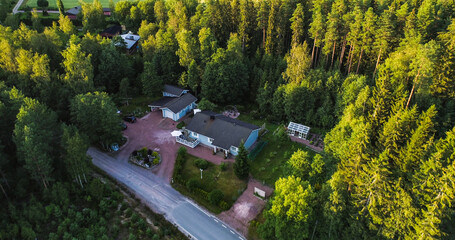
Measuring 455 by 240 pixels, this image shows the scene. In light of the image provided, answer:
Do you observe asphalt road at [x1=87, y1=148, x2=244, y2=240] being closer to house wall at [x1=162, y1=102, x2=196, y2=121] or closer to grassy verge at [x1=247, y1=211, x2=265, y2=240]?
grassy verge at [x1=247, y1=211, x2=265, y2=240]

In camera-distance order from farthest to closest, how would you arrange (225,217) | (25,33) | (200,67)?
(200,67) < (25,33) < (225,217)

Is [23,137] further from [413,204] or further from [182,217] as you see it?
[413,204]

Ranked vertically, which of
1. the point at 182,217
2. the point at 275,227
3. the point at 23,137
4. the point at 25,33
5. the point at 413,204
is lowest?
the point at 182,217

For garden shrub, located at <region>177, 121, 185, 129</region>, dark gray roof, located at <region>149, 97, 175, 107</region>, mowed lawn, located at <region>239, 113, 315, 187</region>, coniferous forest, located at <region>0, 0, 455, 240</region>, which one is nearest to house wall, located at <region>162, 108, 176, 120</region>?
dark gray roof, located at <region>149, 97, 175, 107</region>

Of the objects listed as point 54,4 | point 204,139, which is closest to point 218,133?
point 204,139

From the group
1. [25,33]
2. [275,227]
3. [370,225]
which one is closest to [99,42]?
[25,33]

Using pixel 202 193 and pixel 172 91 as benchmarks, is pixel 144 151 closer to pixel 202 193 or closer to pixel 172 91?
pixel 202 193
